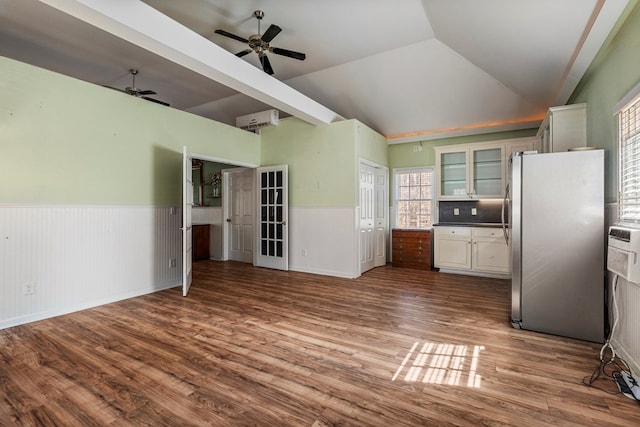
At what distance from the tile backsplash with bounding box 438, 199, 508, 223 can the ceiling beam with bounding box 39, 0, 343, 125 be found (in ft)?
11.9

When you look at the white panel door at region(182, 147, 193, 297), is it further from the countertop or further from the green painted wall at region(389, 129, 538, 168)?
the countertop

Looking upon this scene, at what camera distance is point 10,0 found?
306cm

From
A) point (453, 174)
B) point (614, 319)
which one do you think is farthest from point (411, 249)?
point (614, 319)

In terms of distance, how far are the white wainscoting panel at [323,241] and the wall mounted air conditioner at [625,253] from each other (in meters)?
3.18

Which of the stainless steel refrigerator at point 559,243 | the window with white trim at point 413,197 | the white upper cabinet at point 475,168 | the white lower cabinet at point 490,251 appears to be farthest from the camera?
the window with white trim at point 413,197

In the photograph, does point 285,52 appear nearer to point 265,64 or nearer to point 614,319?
point 265,64

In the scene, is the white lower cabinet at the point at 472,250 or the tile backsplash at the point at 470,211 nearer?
the white lower cabinet at the point at 472,250

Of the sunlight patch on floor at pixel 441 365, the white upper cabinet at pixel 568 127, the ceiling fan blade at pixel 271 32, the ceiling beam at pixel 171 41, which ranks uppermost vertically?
the ceiling fan blade at pixel 271 32

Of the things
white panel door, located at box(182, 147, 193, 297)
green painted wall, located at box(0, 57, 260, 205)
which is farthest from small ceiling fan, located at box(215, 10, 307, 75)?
green painted wall, located at box(0, 57, 260, 205)

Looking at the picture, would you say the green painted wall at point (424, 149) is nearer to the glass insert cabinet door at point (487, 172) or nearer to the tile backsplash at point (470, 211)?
the glass insert cabinet door at point (487, 172)

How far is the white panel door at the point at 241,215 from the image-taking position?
6.60 metres

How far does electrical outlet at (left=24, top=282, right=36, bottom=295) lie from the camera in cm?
304

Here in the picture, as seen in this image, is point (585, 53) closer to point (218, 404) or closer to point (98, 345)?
point (218, 404)

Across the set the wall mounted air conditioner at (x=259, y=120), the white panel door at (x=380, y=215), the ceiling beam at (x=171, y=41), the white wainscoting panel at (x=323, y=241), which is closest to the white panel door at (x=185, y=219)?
the ceiling beam at (x=171, y=41)
